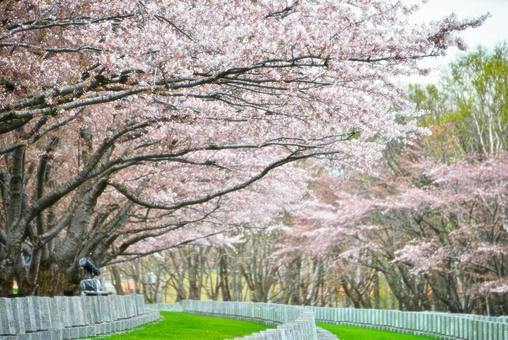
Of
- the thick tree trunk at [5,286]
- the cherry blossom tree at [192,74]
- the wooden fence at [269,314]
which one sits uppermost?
the cherry blossom tree at [192,74]

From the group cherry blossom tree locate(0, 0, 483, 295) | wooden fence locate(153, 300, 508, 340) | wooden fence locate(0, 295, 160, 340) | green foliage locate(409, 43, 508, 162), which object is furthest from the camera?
green foliage locate(409, 43, 508, 162)

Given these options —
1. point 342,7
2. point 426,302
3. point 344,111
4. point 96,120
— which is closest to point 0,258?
point 96,120

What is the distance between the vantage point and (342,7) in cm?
1109

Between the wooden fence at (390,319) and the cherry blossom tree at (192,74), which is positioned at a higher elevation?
the cherry blossom tree at (192,74)

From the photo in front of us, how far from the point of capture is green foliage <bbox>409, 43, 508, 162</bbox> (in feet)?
87.7

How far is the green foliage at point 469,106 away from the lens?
2673cm

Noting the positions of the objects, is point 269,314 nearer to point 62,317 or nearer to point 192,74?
point 62,317

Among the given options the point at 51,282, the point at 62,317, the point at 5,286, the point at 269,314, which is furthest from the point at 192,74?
the point at 269,314

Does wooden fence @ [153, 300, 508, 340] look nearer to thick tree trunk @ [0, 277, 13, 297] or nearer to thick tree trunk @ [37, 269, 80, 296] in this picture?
thick tree trunk @ [37, 269, 80, 296]

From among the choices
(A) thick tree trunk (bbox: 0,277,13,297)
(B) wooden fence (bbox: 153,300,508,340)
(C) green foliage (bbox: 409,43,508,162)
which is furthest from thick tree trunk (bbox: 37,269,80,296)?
(C) green foliage (bbox: 409,43,508,162)

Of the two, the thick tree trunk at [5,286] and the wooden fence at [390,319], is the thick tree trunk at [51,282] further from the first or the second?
the wooden fence at [390,319]

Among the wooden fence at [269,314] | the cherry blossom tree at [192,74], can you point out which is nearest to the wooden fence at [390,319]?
the wooden fence at [269,314]

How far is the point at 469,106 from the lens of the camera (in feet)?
91.6

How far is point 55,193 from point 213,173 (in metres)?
8.99
